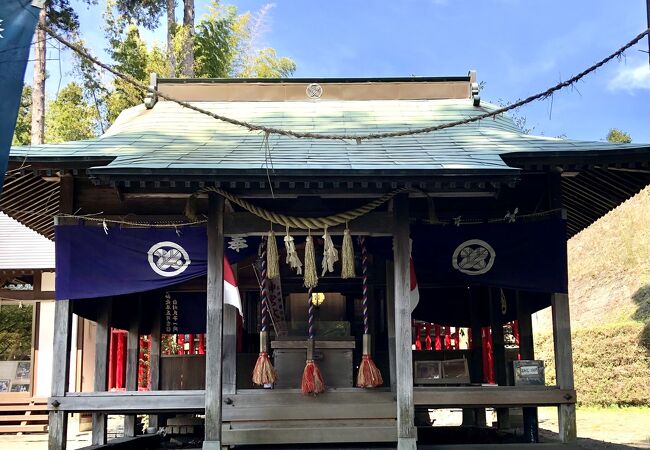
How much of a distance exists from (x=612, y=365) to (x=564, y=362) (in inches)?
424

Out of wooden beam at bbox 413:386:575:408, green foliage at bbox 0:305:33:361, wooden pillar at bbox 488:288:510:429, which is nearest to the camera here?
wooden beam at bbox 413:386:575:408

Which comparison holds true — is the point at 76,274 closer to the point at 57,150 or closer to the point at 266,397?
the point at 57,150

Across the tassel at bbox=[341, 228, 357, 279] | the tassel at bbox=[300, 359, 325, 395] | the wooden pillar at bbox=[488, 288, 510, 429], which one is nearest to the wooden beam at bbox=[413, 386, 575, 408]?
the tassel at bbox=[300, 359, 325, 395]

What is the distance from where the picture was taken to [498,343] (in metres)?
10.4

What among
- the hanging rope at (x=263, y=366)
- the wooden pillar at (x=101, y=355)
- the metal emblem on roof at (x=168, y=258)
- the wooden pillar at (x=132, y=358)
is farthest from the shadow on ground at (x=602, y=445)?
the wooden pillar at (x=101, y=355)

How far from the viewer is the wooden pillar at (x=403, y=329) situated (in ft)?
23.5

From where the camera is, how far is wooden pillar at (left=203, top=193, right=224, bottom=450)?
719 centimetres

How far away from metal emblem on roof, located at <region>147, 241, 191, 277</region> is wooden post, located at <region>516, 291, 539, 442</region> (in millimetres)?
4676

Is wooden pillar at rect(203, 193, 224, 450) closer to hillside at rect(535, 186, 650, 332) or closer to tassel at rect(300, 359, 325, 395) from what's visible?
tassel at rect(300, 359, 325, 395)

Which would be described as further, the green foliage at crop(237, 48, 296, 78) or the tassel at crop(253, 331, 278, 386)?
the green foliage at crop(237, 48, 296, 78)

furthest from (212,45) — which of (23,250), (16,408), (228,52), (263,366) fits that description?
(263,366)

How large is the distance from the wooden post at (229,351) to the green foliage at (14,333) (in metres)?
14.7

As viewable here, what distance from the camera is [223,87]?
10.3 m

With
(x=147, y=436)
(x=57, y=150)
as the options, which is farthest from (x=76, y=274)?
(x=147, y=436)
